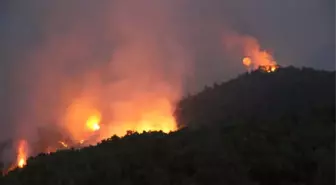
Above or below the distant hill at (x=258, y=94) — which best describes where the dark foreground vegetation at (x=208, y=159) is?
below

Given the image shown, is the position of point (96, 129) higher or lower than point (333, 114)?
higher

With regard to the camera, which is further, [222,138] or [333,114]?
[333,114]

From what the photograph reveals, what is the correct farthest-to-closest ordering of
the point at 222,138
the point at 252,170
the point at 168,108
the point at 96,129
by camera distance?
the point at 96,129 < the point at 168,108 < the point at 222,138 < the point at 252,170

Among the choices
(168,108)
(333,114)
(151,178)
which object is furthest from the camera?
(168,108)

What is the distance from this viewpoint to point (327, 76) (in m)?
45.3

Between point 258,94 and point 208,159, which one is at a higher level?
point 258,94

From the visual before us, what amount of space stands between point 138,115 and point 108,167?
172 feet

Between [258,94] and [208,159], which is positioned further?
[258,94]

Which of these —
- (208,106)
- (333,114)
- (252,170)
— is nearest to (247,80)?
(208,106)

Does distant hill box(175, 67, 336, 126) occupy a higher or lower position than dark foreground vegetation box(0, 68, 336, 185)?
higher

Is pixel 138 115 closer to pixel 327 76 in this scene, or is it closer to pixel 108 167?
pixel 327 76

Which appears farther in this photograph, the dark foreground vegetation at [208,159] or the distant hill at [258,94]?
the distant hill at [258,94]

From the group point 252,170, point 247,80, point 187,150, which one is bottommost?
point 252,170

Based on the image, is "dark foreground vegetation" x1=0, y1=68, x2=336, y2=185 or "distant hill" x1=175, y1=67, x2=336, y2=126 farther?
"distant hill" x1=175, y1=67, x2=336, y2=126
